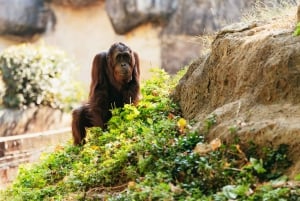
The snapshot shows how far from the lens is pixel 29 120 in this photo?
1377 centimetres

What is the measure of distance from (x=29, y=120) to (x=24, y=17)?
535 centimetres

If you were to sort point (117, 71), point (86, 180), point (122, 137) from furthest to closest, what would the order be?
point (117, 71)
point (122, 137)
point (86, 180)

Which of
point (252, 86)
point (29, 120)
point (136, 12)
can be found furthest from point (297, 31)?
point (136, 12)

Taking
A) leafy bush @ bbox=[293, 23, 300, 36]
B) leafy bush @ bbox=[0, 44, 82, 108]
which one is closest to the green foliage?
leafy bush @ bbox=[293, 23, 300, 36]

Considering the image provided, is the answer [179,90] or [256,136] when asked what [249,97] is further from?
[179,90]

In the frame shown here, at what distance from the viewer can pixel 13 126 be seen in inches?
541

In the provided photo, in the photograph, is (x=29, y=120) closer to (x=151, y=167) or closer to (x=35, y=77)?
(x=35, y=77)

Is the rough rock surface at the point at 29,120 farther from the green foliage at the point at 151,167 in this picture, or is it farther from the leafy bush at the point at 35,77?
the green foliage at the point at 151,167

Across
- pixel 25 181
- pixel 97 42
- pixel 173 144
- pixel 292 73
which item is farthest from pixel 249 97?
pixel 97 42

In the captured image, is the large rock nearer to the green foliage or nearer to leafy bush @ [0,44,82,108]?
leafy bush @ [0,44,82,108]

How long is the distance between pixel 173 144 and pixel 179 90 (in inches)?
62.8

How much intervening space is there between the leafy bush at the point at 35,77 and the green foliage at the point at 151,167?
6.68m

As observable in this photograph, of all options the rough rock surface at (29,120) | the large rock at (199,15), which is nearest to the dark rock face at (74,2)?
the large rock at (199,15)

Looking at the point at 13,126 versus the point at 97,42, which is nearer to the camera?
the point at 13,126
